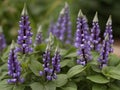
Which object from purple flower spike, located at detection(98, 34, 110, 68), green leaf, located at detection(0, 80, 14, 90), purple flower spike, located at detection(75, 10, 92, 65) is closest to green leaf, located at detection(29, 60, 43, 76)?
green leaf, located at detection(0, 80, 14, 90)

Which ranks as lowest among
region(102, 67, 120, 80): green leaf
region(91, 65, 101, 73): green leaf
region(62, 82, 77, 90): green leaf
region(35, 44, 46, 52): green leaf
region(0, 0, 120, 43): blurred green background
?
region(62, 82, 77, 90): green leaf

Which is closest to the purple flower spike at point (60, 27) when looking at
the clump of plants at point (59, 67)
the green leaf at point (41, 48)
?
the green leaf at point (41, 48)

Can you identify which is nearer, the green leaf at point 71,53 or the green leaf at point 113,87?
the green leaf at point 113,87

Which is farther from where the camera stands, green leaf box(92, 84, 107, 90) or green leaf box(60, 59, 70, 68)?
green leaf box(60, 59, 70, 68)

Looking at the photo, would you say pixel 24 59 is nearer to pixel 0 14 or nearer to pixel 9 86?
pixel 9 86

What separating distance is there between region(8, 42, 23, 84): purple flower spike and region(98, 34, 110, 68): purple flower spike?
992mm

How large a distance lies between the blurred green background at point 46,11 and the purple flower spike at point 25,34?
9.25ft

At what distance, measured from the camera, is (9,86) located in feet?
15.8

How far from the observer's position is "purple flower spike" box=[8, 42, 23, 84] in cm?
457

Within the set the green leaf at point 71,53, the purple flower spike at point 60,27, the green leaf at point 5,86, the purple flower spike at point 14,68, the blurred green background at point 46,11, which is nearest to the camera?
the purple flower spike at point 14,68

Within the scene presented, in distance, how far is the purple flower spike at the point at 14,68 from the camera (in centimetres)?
457

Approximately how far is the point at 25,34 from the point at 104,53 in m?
0.98

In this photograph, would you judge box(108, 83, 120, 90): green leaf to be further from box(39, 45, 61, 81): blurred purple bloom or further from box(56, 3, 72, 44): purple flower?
box(56, 3, 72, 44): purple flower

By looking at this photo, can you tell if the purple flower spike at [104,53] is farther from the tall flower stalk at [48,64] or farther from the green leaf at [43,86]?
the green leaf at [43,86]
